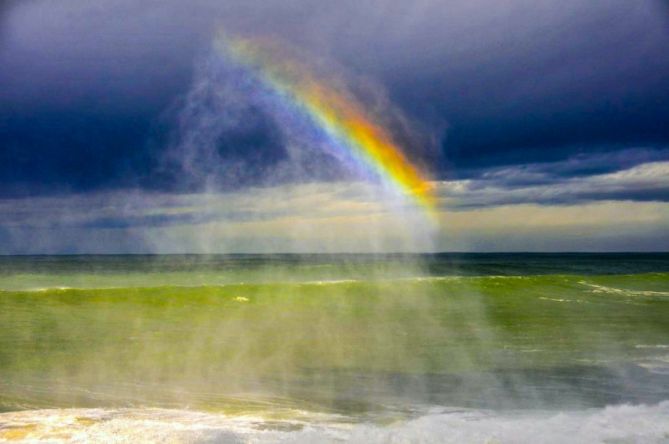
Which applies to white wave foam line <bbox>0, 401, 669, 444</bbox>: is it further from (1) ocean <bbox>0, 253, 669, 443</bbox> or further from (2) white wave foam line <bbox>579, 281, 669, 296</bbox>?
(2) white wave foam line <bbox>579, 281, 669, 296</bbox>

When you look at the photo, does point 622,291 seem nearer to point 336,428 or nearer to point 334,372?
point 334,372

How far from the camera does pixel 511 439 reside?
8742 mm

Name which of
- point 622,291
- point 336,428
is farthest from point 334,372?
point 622,291

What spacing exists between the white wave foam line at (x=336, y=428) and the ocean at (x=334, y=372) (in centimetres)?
3

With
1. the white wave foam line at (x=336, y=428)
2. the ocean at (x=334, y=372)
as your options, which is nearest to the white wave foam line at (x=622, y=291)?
the ocean at (x=334, y=372)

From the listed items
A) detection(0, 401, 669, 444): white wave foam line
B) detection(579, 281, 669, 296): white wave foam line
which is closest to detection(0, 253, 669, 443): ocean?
detection(0, 401, 669, 444): white wave foam line

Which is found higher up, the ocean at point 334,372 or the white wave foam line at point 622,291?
the white wave foam line at point 622,291

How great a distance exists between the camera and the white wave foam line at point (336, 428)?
29.0 ft

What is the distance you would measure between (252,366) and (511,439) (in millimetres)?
8191

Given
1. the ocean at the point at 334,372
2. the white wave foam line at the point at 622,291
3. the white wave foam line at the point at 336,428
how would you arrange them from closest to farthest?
the white wave foam line at the point at 336,428 < the ocean at the point at 334,372 < the white wave foam line at the point at 622,291

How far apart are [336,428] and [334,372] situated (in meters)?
5.15

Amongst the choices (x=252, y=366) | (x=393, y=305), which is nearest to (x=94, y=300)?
(x=393, y=305)

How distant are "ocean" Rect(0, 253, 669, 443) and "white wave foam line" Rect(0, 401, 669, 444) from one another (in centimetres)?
3

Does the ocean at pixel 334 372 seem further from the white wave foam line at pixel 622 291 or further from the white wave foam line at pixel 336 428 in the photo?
the white wave foam line at pixel 622 291
